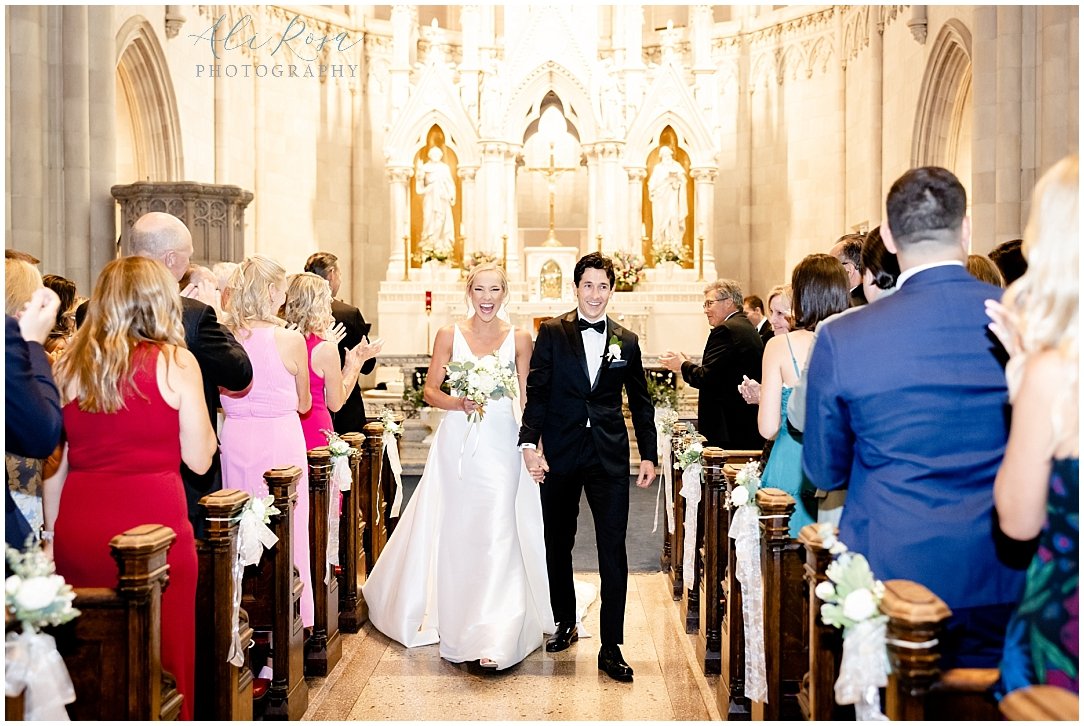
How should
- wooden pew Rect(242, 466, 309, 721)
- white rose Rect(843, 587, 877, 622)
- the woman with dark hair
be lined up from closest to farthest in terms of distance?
1. white rose Rect(843, 587, 877, 622)
2. the woman with dark hair
3. wooden pew Rect(242, 466, 309, 721)

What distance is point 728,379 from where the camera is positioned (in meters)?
6.52

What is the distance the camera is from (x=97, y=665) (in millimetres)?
2971

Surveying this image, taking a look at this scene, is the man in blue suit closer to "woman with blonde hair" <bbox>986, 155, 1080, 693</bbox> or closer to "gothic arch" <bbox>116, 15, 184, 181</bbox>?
"woman with blonde hair" <bbox>986, 155, 1080, 693</bbox>

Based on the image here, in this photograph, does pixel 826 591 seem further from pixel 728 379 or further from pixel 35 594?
pixel 728 379

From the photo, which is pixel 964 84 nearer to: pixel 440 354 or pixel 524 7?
pixel 524 7

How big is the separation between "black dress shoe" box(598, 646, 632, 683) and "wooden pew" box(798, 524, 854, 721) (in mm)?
1971

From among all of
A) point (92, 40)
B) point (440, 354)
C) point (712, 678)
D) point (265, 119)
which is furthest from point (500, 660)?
point (265, 119)

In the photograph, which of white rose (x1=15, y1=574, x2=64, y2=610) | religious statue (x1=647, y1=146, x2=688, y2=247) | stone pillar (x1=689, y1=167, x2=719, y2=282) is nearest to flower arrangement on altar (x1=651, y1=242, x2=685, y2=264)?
religious statue (x1=647, y1=146, x2=688, y2=247)

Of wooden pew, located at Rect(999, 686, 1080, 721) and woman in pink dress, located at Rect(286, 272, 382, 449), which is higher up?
woman in pink dress, located at Rect(286, 272, 382, 449)

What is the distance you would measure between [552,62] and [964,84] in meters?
5.59

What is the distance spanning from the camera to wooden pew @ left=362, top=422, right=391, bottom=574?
21.6 feet

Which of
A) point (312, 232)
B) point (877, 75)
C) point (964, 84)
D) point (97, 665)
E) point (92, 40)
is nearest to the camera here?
point (97, 665)

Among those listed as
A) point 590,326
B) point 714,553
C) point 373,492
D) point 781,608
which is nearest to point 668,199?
point 373,492

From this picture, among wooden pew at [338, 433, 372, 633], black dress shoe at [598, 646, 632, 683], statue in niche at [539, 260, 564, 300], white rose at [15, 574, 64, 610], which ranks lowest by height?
→ black dress shoe at [598, 646, 632, 683]
